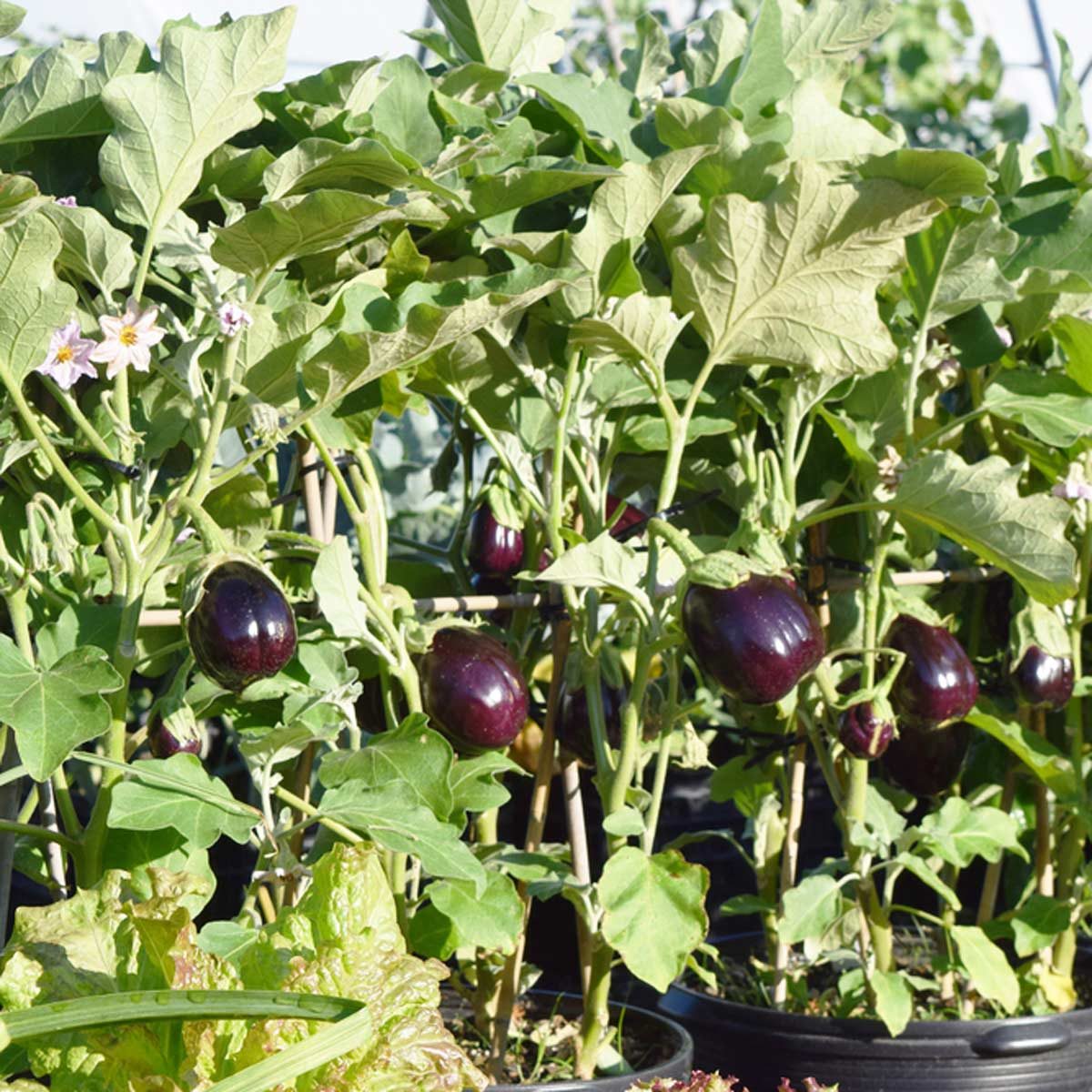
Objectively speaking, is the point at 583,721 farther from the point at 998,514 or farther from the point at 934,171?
the point at 934,171


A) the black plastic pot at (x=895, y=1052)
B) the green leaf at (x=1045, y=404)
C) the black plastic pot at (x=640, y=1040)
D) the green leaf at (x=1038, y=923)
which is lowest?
the black plastic pot at (x=895, y=1052)

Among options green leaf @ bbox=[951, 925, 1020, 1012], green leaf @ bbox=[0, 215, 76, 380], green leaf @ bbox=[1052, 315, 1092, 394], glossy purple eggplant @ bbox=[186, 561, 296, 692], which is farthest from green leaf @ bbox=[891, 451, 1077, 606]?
green leaf @ bbox=[0, 215, 76, 380]

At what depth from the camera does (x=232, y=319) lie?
87cm

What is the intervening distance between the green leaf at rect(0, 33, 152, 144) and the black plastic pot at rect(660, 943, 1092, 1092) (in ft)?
2.70

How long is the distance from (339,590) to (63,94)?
326 millimetres

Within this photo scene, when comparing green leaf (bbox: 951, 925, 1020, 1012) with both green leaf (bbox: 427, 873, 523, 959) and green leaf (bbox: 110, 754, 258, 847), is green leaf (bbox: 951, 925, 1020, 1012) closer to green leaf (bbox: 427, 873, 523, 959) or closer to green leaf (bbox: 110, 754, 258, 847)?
green leaf (bbox: 427, 873, 523, 959)

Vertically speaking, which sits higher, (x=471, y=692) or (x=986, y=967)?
(x=471, y=692)

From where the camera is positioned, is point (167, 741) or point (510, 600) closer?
point (167, 741)

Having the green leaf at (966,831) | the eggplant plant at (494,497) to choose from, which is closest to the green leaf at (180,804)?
the eggplant plant at (494,497)

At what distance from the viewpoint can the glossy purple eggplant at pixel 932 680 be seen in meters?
1.15

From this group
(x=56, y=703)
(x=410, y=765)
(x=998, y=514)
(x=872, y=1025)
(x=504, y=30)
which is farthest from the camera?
(x=872, y=1025)

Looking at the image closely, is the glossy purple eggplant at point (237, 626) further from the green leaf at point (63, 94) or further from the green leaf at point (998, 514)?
the green leaf at point (998, 514)

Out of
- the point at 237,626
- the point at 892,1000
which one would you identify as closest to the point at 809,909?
the point at 892,1000

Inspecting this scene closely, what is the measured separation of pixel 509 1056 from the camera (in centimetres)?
116
